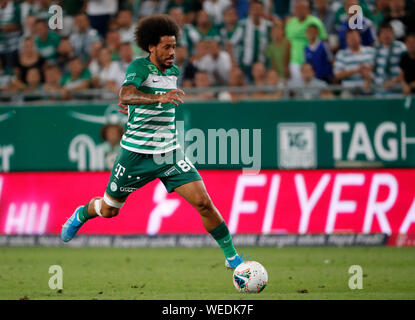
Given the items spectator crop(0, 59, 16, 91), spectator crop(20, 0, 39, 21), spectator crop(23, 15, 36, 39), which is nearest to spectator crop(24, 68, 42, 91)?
spectator crop(0, 59, 16, 91)

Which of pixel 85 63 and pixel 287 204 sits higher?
pixel 85 63

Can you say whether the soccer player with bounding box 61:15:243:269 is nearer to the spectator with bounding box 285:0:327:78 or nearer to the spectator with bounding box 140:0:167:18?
the spectator with bounding box 285:0:327:78

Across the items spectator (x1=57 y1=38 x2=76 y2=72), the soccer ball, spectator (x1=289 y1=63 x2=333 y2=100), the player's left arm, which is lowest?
the soccer ball

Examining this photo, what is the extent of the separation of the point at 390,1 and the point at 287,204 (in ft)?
12.8

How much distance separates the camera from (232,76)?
1386cm

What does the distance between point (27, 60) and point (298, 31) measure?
503cm

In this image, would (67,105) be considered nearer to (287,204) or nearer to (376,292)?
(287,204)

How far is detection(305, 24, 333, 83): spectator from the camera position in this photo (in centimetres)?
1345

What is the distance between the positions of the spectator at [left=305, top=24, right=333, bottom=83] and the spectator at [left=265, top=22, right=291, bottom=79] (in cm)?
66

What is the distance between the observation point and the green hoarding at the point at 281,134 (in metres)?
12.8

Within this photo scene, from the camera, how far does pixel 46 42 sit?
1527 cm

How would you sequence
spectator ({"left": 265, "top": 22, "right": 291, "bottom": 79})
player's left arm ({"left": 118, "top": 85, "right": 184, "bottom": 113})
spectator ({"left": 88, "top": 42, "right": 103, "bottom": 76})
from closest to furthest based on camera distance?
1. player's left arm ({"left": 118, "top": 85, "right": 184, "bottom": 113})
2. spectator ({"left": 265, "top": 22, "right": 291, "bottom": 79})
3. spectator ({"left": 88, "top": 42, "right": 103, "bottom": 76})
